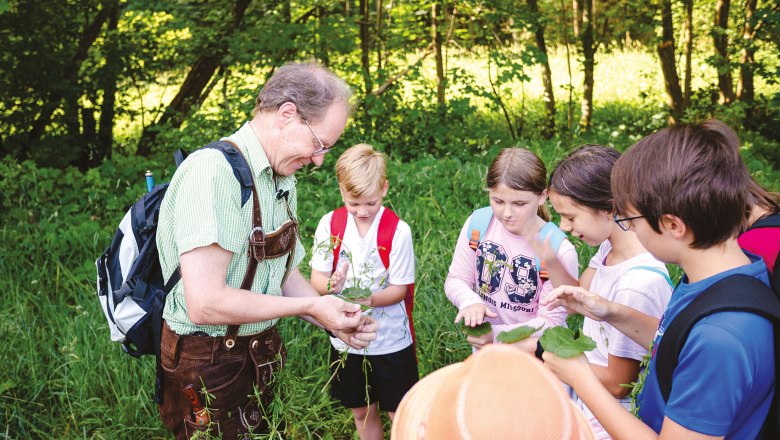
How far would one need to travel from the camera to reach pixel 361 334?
2293mm

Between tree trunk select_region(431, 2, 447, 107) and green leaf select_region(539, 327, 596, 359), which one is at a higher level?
tree trunk select_region(431, 2, 447, 107)

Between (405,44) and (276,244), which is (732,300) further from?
(405,44)

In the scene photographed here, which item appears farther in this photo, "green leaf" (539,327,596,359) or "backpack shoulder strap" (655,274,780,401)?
"green leaf" (539,327,596,359)

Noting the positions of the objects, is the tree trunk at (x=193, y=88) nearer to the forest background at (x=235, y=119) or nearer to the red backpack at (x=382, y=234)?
the forest background at (x=235, y=119)

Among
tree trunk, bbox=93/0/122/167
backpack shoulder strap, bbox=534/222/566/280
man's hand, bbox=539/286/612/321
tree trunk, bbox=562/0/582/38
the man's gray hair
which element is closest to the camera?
man's hand, bbox=539/286/612/321

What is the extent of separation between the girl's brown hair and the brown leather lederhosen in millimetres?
1049

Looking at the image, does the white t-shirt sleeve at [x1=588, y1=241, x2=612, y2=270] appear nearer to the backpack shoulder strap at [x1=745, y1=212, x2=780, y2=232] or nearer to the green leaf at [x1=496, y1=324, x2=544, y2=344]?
the backpack shoulder strap at [x1=745, y1=212, x2=780, y2=232]

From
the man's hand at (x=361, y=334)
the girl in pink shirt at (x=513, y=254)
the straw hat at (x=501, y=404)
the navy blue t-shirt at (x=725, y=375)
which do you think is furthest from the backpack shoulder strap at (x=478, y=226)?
the straw hat at (x=501, y=404)

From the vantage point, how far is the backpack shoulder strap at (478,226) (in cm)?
288

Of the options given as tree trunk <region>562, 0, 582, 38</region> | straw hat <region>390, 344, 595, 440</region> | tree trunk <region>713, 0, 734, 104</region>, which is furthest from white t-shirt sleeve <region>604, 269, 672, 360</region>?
tree trunk <region>562, 0, 582, 38</region>

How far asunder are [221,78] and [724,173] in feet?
24.3

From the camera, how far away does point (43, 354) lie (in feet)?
12.2

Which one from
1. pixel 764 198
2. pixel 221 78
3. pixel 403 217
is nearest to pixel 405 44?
pixel 221 78

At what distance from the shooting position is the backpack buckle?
2.01 meters
